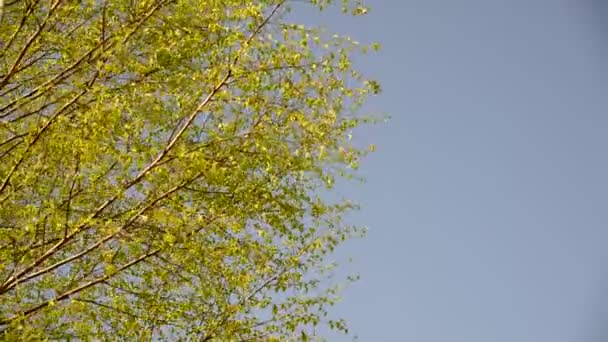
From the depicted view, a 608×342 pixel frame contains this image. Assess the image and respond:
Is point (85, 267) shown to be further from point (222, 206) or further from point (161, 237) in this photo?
point (222, 206)

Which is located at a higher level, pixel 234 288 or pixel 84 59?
pixel 84 59

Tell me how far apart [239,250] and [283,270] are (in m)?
0.94

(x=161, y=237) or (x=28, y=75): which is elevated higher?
(x=28, y=75)

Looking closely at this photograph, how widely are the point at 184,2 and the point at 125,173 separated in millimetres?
2309

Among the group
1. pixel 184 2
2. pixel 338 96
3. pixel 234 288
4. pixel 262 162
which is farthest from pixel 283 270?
pixel 184 2

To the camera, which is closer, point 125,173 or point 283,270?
point 125,173

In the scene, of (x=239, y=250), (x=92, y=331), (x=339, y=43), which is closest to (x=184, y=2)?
(x=339, y=43)

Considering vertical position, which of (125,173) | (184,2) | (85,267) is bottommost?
(85,267)

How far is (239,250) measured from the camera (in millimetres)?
8539

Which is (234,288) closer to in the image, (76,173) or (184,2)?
(76,173)

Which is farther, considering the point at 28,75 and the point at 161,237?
the point at 28,75

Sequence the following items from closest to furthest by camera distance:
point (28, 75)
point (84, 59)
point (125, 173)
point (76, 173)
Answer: point (76, 173) < point (125, 173) < point (84, 59) < point (28, 75)

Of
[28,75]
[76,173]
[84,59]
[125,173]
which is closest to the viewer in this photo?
[76,173]

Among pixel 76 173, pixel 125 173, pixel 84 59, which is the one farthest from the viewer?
pixel 84 59
